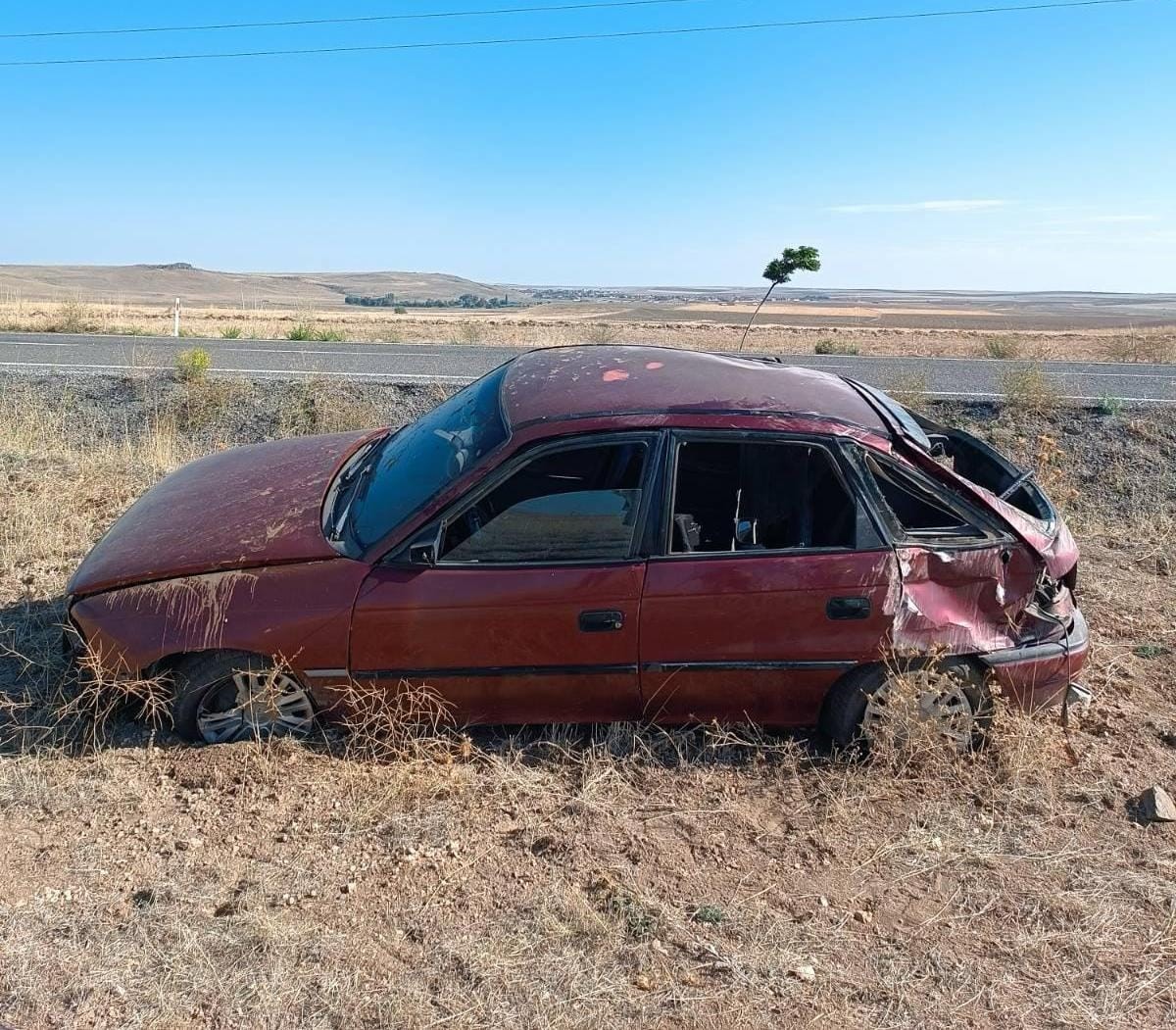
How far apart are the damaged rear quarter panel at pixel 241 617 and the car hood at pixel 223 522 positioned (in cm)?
7

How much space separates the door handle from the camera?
3604 mm

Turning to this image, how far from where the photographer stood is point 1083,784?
3801 millimetres

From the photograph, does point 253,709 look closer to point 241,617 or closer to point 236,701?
point 236,701

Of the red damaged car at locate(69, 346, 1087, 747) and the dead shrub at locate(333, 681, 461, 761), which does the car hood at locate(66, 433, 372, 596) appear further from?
the dead shrub at locate(333, 681, 461, 761)

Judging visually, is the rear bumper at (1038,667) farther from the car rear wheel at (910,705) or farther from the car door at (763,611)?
the car door at (763,611)

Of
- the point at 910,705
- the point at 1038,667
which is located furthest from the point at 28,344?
the point at 1038,667

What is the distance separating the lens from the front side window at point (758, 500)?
3742mm

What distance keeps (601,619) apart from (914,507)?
1.40m

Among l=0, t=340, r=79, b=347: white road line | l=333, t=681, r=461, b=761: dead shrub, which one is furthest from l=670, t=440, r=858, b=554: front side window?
l=0, t=340, r=79, b=347: white road line

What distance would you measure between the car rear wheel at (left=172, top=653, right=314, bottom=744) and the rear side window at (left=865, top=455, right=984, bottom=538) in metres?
2.55

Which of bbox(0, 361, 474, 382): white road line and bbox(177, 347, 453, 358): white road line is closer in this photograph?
bbox(0, 361, 474, 382): white road line

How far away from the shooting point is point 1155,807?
3576mm

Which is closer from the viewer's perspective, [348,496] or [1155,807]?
[1155,807]

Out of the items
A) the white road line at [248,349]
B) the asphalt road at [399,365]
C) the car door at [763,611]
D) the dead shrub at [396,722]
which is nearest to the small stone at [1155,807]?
the car door at [763,611]
